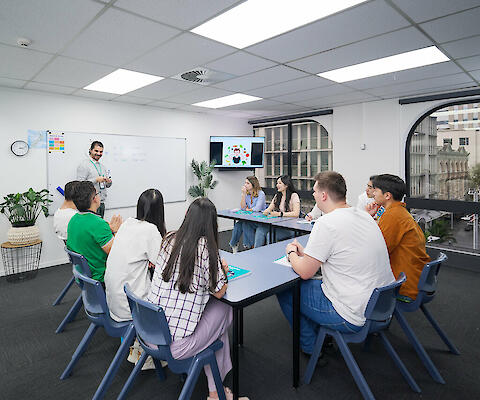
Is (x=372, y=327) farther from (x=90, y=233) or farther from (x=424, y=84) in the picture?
(x=424, y=84)

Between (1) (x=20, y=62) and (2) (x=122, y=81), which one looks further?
(2) (x=122, y=81)

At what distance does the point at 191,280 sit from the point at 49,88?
4.20 m

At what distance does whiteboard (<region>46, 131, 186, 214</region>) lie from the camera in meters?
4.83

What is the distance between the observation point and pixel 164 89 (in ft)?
14.8

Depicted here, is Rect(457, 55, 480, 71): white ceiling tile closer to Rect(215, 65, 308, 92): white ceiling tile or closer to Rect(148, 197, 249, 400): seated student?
Rect(215, 65, 308, 92): white ceiling tile

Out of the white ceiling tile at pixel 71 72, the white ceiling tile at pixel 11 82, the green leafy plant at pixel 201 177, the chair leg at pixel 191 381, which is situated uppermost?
the white ceiling tile at pixel 11 82

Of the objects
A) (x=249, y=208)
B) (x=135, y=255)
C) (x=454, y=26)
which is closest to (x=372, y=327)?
(x=135, y=255)

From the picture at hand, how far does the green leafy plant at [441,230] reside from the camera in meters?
4.90

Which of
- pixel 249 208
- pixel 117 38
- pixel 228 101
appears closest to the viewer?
pixel 117 38

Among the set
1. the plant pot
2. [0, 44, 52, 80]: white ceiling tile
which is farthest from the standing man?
[0, 44, 52, 80]: white ceiling tile

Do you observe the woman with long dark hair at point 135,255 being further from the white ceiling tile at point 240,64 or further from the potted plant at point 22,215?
the potted plant at point 22,215

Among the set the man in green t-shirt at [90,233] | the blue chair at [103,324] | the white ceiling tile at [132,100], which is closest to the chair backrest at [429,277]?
the blue chair at [103,324]

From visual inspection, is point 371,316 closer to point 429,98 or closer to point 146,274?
point 146,274

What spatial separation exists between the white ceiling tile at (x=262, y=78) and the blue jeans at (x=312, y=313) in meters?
2.51
